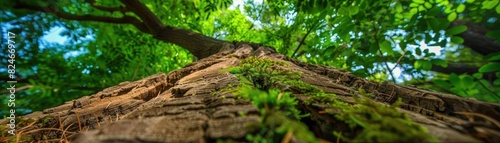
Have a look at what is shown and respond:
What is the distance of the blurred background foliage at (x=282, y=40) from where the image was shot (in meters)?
2.87

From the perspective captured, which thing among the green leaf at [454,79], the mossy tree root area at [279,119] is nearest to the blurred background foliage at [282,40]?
the green leaf at [454,79]

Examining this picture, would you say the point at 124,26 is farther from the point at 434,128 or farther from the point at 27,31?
the point at 434,128

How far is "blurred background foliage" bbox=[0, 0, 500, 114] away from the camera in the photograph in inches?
113

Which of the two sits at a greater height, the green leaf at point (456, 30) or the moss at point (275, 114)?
the green leaf at point (456, 30)

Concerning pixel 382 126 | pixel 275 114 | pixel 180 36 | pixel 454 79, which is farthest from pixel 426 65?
pixel 180 36

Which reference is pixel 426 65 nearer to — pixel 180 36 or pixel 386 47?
pixel 386 47

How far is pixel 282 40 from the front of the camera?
726 centimetres

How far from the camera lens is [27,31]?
340cm

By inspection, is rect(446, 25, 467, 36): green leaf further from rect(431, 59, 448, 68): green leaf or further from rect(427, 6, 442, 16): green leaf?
rect(431, 59, 448, 68): green leaf

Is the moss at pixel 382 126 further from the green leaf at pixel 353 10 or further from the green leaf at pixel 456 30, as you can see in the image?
the green leaf at pixel 353 10

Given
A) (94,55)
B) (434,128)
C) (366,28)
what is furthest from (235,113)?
(94,55)

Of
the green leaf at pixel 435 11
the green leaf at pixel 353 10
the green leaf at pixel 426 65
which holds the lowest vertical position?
the green leaf at pixel 426 65

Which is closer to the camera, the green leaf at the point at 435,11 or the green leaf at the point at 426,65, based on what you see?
the green leaf at the point at 435,11

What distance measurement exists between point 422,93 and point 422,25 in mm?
1955
